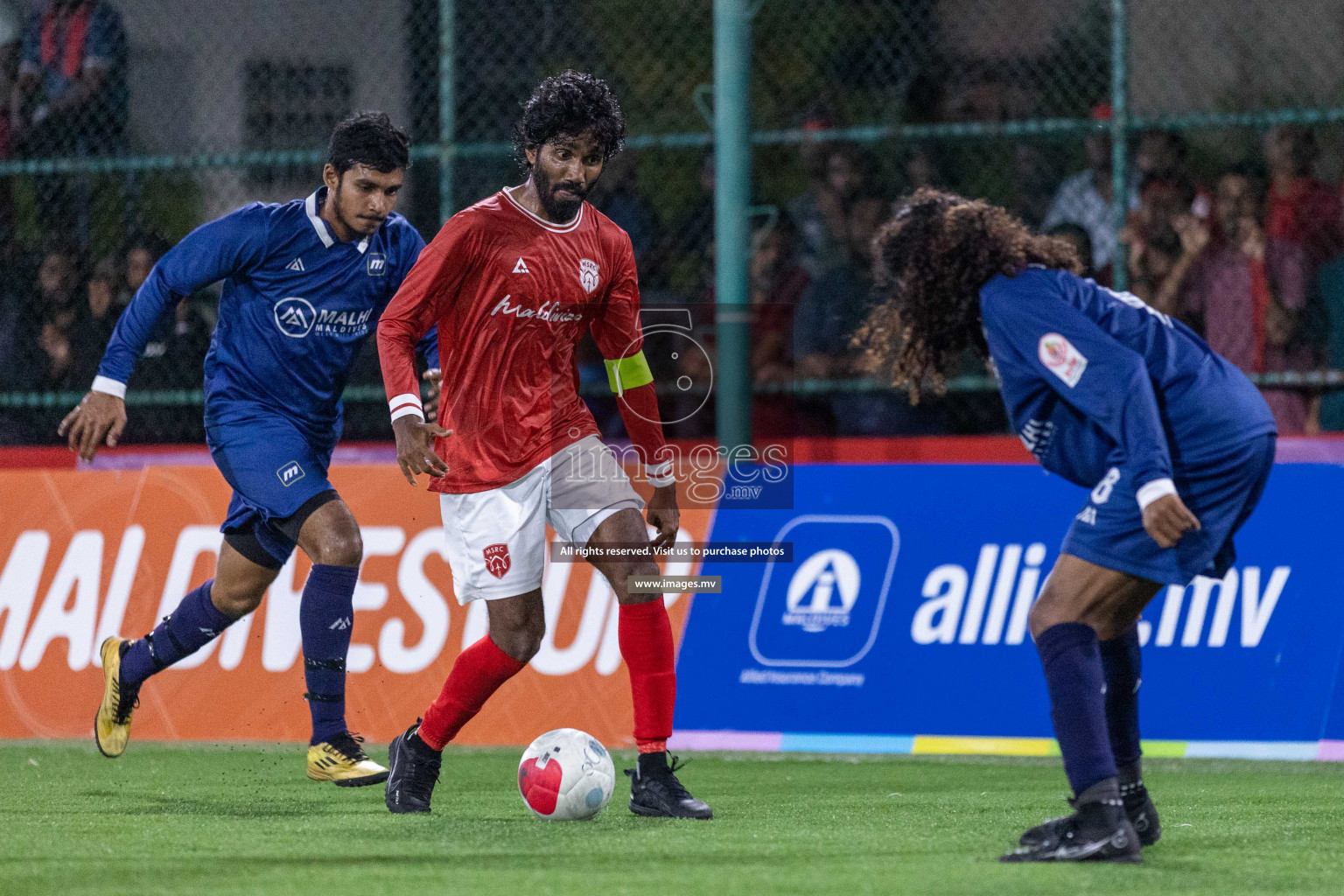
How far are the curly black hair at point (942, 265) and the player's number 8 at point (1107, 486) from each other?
0.51m

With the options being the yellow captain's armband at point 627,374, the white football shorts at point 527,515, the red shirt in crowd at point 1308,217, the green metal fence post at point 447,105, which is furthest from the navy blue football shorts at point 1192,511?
the green metal fence post at point 447,105

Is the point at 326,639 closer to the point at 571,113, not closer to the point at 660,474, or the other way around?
the point at 660,474

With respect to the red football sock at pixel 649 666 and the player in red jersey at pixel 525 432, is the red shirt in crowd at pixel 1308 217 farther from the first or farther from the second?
the red football sock at pixel 649 666

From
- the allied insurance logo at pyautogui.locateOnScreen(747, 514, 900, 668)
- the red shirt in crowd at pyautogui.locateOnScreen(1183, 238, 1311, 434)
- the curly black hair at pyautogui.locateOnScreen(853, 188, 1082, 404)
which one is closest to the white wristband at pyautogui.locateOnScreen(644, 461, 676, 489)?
the curly black hair at pyautogui.locateOnScreen(853, 188, 1082, 404)

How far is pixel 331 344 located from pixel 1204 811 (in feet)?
11.0

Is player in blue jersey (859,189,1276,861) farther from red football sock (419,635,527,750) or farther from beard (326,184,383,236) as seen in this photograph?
beard (326,184,383,236)

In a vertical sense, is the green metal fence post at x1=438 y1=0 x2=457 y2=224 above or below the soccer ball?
above

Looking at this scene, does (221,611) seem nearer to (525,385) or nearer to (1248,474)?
(525,385)

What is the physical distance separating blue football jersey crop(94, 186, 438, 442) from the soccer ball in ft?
5.79

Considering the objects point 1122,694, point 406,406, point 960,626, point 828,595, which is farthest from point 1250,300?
point 406,406

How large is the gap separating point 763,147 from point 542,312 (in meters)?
5.56

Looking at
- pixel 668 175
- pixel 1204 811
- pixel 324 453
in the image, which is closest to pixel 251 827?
pixel 324 453

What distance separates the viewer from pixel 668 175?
9.89m

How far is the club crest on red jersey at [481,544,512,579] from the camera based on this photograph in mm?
5484
